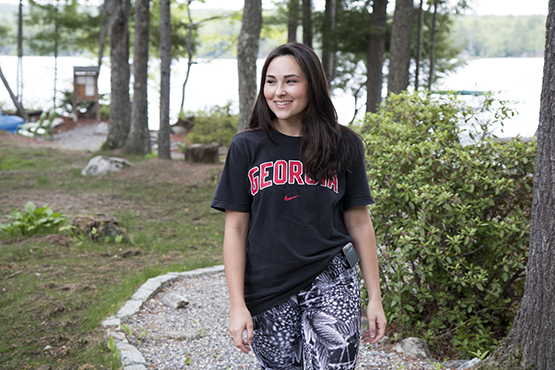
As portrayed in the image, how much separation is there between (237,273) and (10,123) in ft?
75.9

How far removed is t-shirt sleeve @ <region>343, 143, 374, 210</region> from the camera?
6.12 ft

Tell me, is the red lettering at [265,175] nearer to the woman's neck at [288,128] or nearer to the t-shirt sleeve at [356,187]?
the woman's neck at [288,128]

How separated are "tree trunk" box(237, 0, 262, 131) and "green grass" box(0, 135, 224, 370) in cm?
204

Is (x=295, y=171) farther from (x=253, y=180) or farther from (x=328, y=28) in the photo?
(x=328, y=28)

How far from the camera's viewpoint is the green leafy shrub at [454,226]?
323 centimetres

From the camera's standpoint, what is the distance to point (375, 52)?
13664mm

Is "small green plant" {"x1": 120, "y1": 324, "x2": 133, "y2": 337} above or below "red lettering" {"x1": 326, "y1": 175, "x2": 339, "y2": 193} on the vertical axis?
below

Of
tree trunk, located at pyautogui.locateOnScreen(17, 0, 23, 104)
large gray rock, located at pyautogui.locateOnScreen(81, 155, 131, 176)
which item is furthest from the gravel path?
tree trunk, located at pyautogui.locateOnScreen(17, 0, 23, 104)

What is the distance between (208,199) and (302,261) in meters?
7.86

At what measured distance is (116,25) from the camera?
15.0 metres

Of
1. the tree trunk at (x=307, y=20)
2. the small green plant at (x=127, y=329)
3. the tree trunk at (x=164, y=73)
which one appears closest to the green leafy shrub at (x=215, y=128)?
the tree trunk at (x=164, y=73)

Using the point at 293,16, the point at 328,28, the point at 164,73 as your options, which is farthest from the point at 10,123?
the point at 328,28

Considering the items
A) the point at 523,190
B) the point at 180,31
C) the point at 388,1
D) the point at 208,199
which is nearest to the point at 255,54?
the point at 208,199

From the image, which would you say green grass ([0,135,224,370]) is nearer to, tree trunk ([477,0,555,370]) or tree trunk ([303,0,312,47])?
tree trunk ([477,0,555,370])
